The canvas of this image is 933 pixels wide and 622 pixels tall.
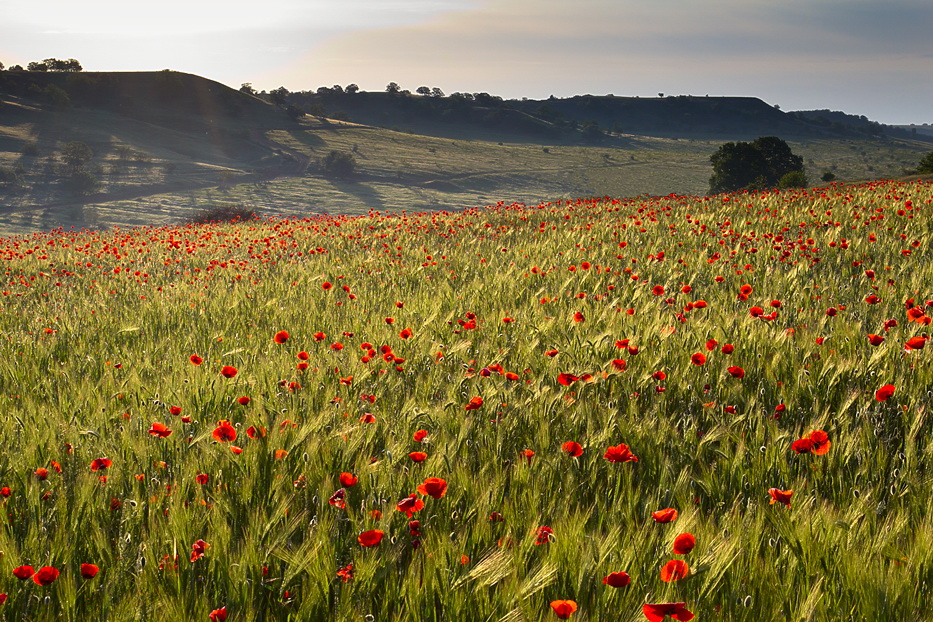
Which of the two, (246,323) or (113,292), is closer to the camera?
(246,323)

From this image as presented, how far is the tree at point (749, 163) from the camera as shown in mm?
44250

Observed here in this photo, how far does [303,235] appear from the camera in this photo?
10922 mm

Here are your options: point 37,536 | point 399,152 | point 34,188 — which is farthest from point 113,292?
point 399,152

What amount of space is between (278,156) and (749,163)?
52.6 metres

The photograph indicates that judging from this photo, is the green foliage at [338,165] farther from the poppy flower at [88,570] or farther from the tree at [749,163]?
the poppy flower at [88,570]

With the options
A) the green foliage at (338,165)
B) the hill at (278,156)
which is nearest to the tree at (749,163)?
the hill at (278,156)

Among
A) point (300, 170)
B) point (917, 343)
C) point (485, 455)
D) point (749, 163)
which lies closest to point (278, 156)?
point (300, 170)

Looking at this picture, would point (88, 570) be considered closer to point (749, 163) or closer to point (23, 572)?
point (23, 572)

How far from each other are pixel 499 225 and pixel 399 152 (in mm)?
69894

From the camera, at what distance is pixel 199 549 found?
1.49 meters

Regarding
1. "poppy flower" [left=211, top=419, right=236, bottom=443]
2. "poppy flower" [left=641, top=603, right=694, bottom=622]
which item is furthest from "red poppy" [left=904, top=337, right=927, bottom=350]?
"poppy flower" [left=211, top=419, right=236, bottom=443]

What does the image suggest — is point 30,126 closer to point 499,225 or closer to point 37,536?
point 499,225

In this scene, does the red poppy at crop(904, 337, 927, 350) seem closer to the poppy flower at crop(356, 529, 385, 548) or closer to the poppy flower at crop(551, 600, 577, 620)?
the poppy flower at crop(551, 600, 577, 620)

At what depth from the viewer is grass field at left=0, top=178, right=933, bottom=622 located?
4.59 ft
